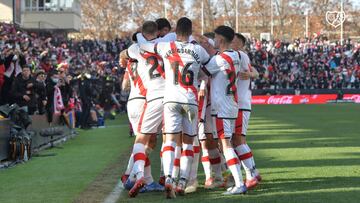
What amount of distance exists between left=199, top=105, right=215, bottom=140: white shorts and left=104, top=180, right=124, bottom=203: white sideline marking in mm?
1426

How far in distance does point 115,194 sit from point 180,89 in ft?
5.76

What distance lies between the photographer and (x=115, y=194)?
10469 millimetres

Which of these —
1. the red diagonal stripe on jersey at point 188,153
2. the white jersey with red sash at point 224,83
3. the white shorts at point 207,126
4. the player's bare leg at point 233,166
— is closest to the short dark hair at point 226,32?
the white jersey with red sash at point 224,83

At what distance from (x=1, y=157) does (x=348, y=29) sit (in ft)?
312

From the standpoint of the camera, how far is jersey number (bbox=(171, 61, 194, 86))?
401 inches

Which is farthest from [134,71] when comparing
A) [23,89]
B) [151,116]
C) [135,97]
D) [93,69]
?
[93,69]

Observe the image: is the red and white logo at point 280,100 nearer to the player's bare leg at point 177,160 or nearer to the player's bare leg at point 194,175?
the player's bare leg at point 194,175

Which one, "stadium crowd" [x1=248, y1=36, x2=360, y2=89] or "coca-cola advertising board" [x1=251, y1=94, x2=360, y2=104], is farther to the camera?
"stadium crowd" [x1=248, y1=36, x2=360, y2=89]

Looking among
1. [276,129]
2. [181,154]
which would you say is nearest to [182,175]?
[181,154]

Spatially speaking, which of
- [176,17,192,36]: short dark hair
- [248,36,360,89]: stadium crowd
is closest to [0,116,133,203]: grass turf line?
[176,17,192,36]: short dark hair

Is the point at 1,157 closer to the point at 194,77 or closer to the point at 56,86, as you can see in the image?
the point at 194,77

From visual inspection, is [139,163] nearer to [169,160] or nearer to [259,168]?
[169,160]

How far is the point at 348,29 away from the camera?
106 meters

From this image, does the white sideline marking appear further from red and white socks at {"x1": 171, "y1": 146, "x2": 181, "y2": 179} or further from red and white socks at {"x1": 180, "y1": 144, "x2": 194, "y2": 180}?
red and white socks at {"x1": 180, "y1": 144, "x2": 194, "y2": 180}
